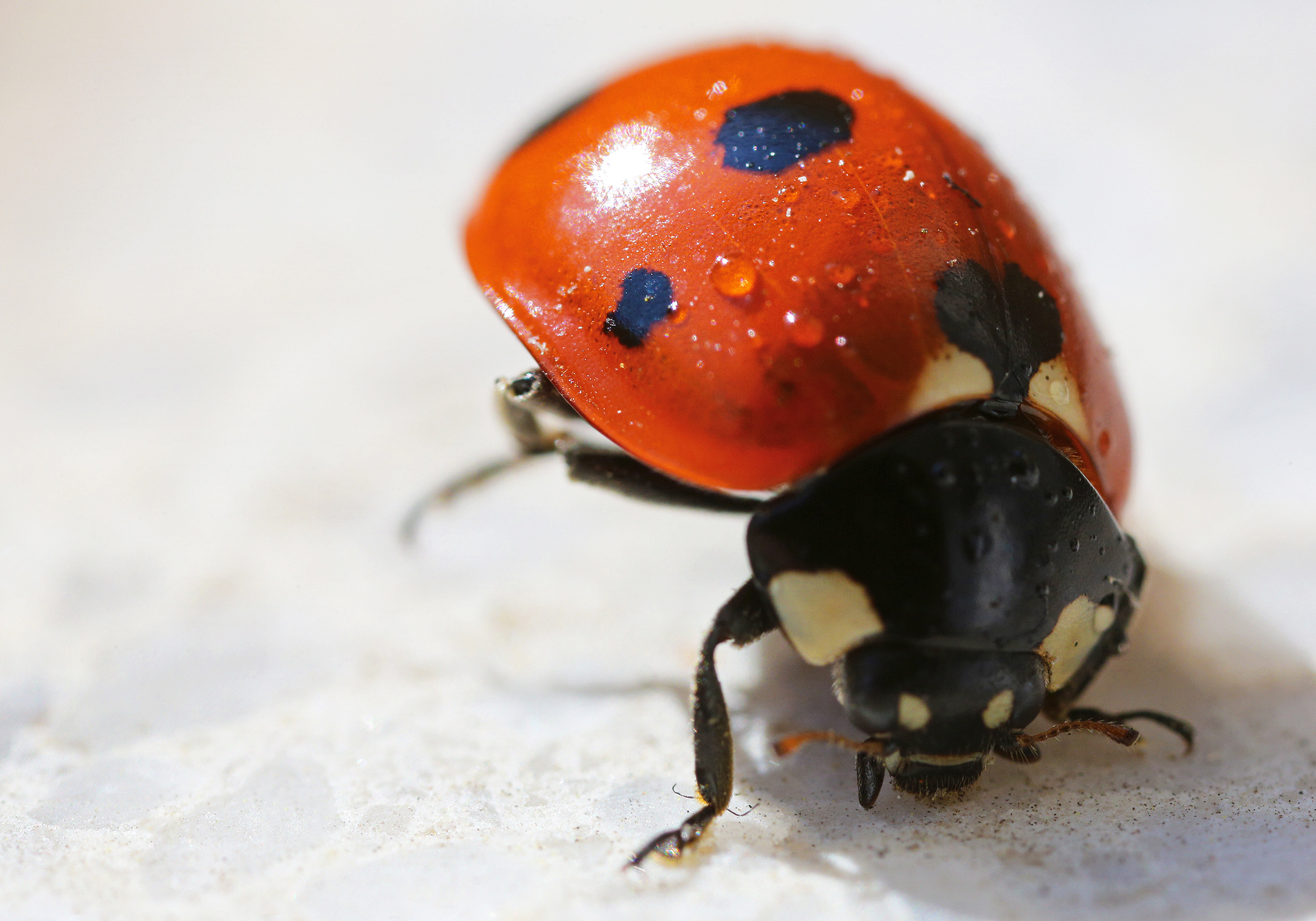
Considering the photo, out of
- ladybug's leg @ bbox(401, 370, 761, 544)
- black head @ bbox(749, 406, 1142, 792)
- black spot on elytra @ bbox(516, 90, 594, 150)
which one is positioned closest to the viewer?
black head @ bbox(749, 406, 1142, 792)

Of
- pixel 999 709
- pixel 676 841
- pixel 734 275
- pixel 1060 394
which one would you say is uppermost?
pixel 734 275

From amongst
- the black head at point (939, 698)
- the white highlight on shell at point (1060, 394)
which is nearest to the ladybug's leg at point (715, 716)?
the black head at point (939, 698)

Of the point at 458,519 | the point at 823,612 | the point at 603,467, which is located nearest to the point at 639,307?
the point at 603,467

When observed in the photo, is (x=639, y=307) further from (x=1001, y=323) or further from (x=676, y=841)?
(x=676, y=841)

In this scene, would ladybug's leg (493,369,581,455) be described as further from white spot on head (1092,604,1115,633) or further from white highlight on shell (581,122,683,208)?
white spot on head (1092,604,1115,633)

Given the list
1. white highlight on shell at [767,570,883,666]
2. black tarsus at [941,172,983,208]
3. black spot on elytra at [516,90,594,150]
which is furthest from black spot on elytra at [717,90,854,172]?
white highlight on shell at [767,570,883,666]
